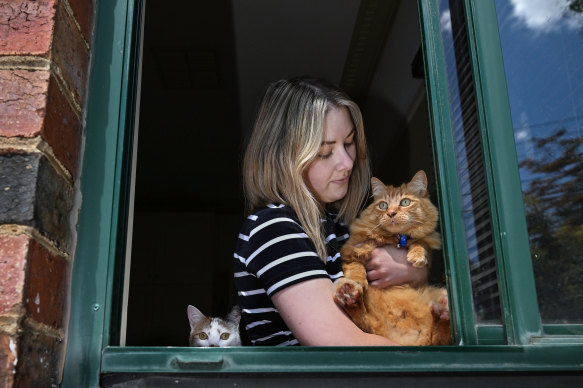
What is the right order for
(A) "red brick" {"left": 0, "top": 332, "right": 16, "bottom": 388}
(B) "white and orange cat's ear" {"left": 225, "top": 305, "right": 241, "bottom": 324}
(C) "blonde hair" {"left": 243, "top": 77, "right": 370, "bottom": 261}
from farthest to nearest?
(B) "white and orange cat's ear" {"left": 225, "top": 305, "right": 241, "bottom": 324} → (C) "blonde hair" {"left": 243, "top": 77, "right": 370, "bottom": 261} → (A) "red brick" {"left": 0, "top": 332, "right": 16, "bottom": 388}

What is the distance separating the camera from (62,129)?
117 cm

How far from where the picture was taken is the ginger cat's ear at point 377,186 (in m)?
2.04

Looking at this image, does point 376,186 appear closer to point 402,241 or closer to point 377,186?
point 377,186

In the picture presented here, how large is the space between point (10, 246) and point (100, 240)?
0.72ft

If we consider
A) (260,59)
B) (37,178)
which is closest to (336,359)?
(37,178)

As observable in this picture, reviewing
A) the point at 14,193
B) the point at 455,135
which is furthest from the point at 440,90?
the point at 14,193

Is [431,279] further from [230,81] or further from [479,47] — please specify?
[230,81]

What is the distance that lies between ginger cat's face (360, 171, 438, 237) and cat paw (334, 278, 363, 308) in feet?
1.21

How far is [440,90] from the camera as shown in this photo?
55.0 inches

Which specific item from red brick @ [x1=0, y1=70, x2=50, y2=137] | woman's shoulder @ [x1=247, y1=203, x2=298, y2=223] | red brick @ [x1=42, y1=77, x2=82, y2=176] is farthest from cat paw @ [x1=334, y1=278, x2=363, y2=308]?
red brick @ [x1=0, y1=70, x2=50, y2=137]

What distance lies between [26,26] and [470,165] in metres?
1.00

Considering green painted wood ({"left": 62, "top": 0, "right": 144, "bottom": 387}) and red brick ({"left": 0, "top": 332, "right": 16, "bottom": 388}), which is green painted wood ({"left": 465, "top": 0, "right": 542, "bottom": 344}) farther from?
red brick ({"left": 0, "top": 332, "right": 16, "bottom": 388})

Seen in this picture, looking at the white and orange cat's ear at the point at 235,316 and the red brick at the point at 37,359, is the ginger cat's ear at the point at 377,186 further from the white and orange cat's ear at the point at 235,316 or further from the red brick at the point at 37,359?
the red brick at the point at 37,359

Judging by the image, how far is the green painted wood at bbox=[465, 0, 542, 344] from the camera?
1.22m
